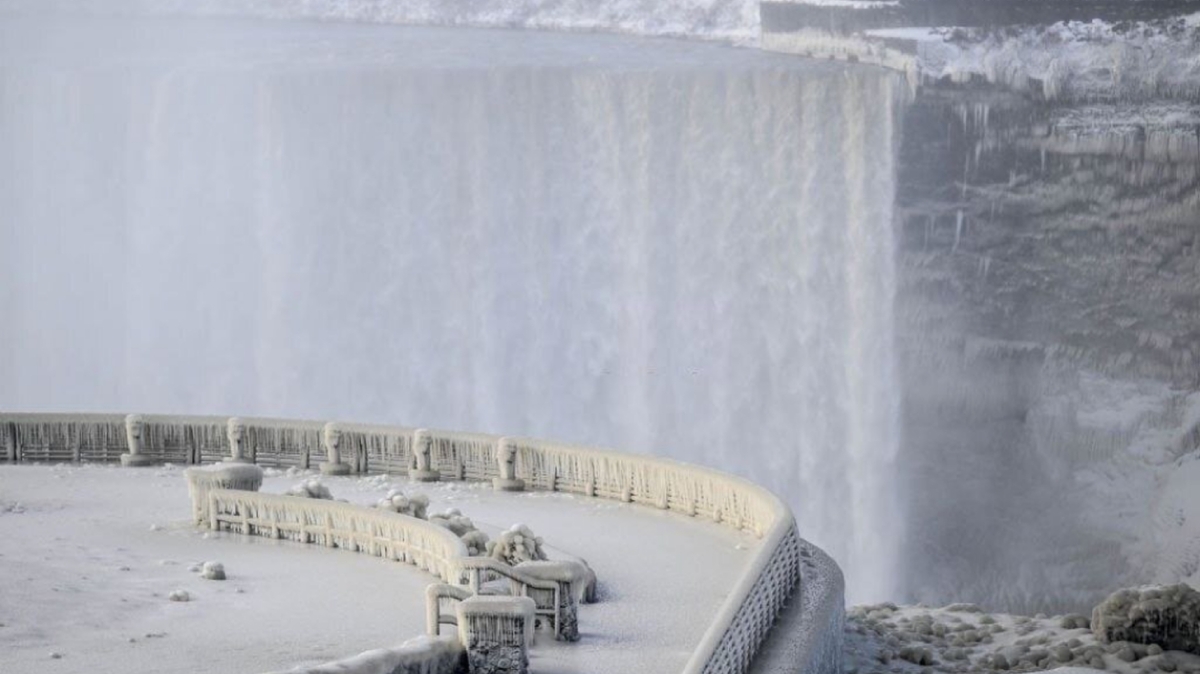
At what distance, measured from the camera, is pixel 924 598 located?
44188 mm

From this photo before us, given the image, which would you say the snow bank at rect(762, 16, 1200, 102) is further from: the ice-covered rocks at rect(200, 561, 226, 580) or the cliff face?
the ice-covered rocks at rect(200, 561, 226, 580)

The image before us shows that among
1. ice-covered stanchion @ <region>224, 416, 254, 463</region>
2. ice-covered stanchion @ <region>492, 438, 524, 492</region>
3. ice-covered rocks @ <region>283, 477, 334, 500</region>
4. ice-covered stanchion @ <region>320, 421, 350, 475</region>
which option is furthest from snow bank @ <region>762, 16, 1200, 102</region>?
ice-covered rocks @ <region>283, 477, 334, 500</region>

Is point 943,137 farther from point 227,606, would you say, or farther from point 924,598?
point 227,606

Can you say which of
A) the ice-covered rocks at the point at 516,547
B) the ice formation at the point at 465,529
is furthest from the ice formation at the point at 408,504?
the ice-covered rocks at the point at 516,547

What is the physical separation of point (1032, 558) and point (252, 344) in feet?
54.5

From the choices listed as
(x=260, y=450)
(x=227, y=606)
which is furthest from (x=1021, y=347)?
(x=227, y=606)

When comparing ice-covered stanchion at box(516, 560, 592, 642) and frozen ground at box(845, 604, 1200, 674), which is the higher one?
ice-covered stanchion at box(516, 560, 592, 642)

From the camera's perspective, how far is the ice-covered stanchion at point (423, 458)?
28.7 meters

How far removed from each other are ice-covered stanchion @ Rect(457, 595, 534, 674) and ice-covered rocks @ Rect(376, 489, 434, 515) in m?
5.08

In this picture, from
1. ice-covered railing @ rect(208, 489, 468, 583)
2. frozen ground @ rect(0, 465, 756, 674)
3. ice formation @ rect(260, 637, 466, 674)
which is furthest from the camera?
ice-covered railing @ rect(208, 489, 468, 583)

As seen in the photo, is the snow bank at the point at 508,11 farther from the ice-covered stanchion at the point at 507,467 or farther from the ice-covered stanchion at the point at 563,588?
the ice-covered stanchion at the point at 563,588

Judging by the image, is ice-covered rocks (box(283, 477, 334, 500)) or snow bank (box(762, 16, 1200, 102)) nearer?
ice-covered rocks (box(283, 477, 334, 500))

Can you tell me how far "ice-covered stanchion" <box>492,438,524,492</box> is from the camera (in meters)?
28.2

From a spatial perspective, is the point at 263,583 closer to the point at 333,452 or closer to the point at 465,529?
the point at 465,529
